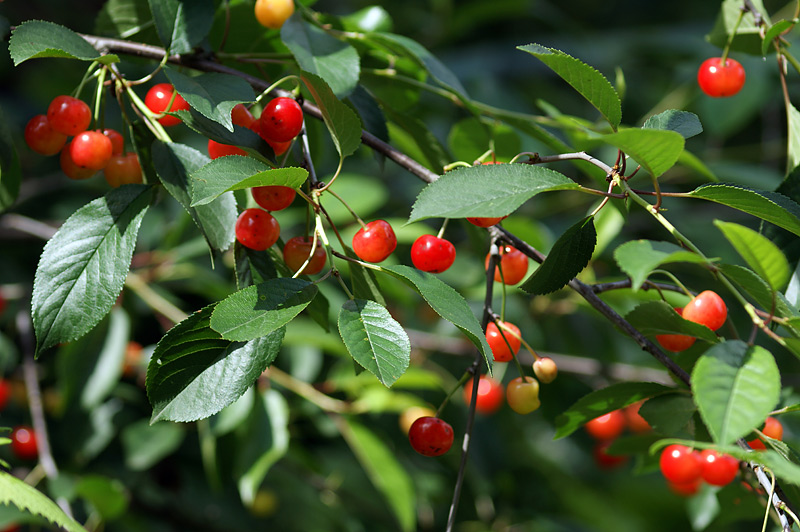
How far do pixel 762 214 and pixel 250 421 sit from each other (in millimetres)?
1164

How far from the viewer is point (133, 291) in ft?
5.68

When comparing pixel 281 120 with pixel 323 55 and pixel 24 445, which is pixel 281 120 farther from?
pixel 24 445

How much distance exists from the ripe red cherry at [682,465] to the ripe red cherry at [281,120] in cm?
74

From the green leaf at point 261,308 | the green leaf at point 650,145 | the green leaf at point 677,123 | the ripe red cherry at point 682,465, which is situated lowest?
the ripe red cherry at point 682,465

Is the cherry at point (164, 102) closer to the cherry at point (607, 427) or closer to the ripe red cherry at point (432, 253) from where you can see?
the ripe red cherry at point (432, 253)

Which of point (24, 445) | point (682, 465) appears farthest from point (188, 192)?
point (24, 445)

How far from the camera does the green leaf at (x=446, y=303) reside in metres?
0.65

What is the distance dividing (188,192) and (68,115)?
0.21 meters

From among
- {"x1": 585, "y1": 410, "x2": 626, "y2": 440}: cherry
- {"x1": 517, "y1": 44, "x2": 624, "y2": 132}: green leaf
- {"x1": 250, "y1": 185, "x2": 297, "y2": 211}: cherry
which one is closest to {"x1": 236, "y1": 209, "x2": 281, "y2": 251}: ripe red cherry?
{"x1": 250, "y1": 185, "x2": 297, "y2": 211}: cherry

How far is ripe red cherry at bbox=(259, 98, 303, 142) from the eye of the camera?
78 cm

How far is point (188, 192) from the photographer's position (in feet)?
2.70

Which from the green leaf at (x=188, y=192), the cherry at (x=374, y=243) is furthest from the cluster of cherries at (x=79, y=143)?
the cherry at (x=374, y=243)

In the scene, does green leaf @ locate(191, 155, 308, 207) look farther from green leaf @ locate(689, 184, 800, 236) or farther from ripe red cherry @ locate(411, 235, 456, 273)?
green leaf @ locate(689, 184, 800, 236)

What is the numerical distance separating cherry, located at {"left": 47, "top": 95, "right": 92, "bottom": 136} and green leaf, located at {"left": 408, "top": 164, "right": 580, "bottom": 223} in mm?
499
